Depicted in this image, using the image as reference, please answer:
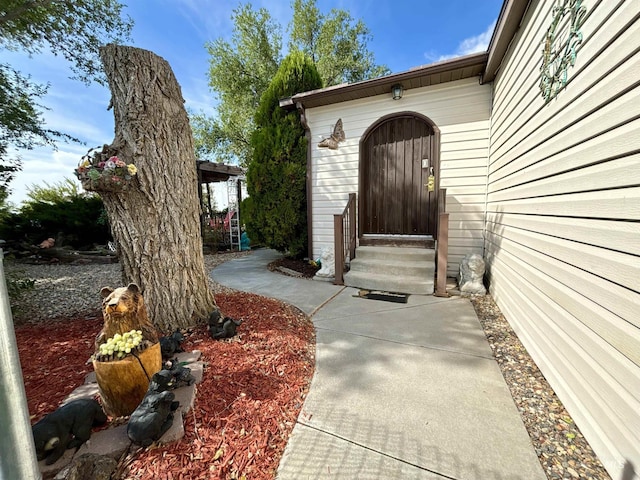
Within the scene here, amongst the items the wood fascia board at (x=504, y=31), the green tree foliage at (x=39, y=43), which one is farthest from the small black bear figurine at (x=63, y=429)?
the green tree foliage at (x=39, y=43)

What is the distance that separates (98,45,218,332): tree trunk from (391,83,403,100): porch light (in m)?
3.20

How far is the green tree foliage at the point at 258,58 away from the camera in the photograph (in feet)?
36.2

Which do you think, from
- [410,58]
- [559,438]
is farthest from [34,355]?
[410,58]

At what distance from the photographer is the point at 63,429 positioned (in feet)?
3.40

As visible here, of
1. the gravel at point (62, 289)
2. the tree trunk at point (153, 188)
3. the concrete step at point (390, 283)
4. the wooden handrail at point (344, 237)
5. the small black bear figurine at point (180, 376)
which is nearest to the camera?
the small black bear figurine at point (180, 376)

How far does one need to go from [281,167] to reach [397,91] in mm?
2376

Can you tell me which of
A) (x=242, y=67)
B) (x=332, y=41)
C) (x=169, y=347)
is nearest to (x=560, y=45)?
(x=169, y=347)

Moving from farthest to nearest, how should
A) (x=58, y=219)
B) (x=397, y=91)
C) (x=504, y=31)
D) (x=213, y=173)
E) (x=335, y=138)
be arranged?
(x=213, y=173)
(x=58, y=219)
(x=335, y=138)
(x=397, y=91)
(x=504, y=31)

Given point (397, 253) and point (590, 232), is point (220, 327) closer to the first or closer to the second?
point (590, 232)

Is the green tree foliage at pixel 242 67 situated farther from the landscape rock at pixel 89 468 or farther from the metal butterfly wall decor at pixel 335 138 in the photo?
the landscape rock at pixel 89 468

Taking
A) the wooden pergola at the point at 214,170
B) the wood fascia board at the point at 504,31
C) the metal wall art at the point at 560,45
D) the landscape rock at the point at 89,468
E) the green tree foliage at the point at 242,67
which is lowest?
the landscape rock at the point at 89,468

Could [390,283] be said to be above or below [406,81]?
below

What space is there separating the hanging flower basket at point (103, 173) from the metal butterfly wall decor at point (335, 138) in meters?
3.40

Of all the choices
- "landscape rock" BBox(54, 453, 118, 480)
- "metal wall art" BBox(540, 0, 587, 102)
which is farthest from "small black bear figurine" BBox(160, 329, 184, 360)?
"metal wall art" BBox(540, 0, 587, 102)
